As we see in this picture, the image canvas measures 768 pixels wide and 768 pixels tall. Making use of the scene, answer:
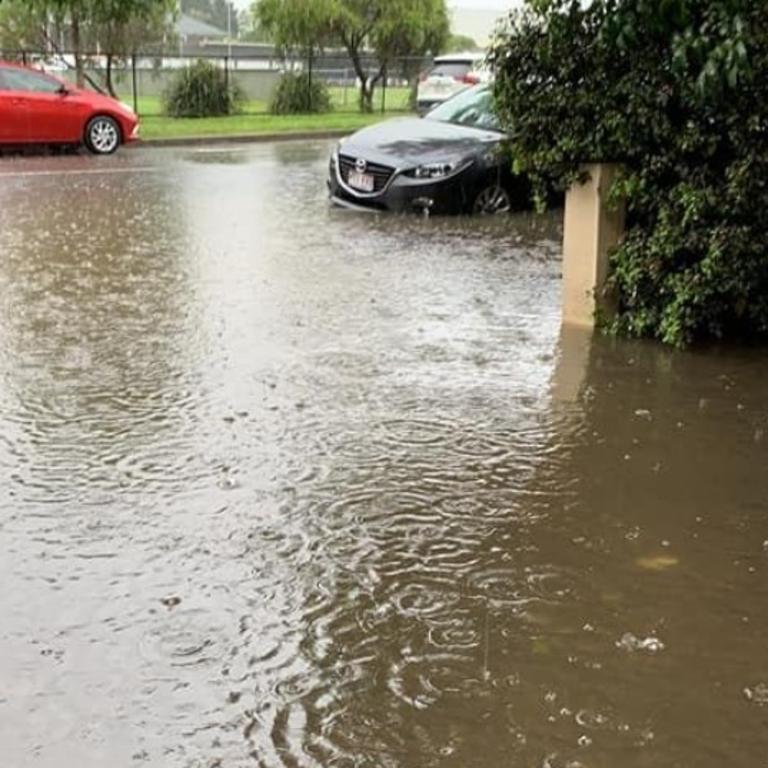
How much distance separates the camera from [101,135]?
19.2 m

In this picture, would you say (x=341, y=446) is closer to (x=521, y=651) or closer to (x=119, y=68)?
(x=521, y=651)

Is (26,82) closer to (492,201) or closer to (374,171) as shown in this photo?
(374,171)

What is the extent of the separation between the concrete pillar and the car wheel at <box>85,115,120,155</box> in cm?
1354

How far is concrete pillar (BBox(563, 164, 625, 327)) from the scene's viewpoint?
23.1 feet

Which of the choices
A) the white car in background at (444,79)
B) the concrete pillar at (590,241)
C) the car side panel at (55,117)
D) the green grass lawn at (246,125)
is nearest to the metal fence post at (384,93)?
the white car in background at (444,79)

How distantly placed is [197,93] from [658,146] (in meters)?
22.9

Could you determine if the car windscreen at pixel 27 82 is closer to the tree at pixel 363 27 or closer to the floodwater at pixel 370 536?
the floodwater at pixel 370 536

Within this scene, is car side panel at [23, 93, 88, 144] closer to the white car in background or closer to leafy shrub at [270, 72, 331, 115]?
Answer: the white car in background

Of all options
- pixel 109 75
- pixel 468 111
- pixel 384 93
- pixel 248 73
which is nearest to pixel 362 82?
pixel 384 93

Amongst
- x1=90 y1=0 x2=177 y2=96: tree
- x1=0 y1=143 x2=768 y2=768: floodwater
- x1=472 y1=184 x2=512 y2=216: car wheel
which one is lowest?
x1=0 y1=143 x2=768 y2=768: floodwater

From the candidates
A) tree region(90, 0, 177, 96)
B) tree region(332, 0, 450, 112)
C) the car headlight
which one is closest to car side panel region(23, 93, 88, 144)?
tree region(90, 0, 177, 96)

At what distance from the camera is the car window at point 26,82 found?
18297 millimetres

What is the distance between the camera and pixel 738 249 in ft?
21.0

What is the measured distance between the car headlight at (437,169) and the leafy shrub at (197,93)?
1695cm
